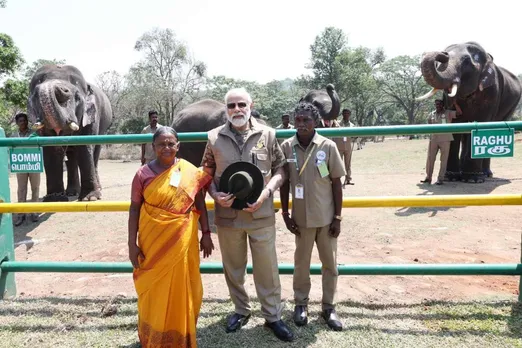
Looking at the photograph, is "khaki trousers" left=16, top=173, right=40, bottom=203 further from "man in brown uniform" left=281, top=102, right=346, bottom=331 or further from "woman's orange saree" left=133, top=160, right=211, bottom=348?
"man in brown uniform" left=281, top=102, right=346, bottom=331

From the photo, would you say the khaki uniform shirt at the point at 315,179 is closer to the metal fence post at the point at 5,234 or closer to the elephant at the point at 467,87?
the metal fence post at the point at 5,234

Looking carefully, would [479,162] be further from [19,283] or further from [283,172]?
[19,283]

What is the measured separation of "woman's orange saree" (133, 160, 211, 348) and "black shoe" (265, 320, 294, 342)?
0.60 metres

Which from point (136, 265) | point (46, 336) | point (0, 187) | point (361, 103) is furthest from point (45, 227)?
point (361, 103)

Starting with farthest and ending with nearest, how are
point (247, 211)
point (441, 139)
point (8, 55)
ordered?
point (8, 55) → point (441, 139) → point (247, 211)

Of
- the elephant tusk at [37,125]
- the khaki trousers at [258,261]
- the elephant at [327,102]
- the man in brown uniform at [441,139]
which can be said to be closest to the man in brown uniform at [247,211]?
the khaki trousers at [258,261]

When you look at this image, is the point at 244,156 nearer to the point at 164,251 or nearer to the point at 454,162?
the point at 164,251

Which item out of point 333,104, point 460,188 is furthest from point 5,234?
point 460,188

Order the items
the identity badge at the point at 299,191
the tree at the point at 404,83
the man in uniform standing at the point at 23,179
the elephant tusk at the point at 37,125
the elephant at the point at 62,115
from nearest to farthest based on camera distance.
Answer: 1. the identity badge at the point at 299,191
2. the elephant tusk at the point at 37,125
3. the elephant at the point at 62,115
4. the man in uniform standing at the point at 23,179
5. the tree at the point at 404,83

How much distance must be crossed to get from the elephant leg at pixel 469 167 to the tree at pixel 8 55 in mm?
16380

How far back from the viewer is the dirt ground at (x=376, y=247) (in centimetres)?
390

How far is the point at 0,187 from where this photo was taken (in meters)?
3.68

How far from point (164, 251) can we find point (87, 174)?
6184mm

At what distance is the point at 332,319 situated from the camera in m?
3.10
